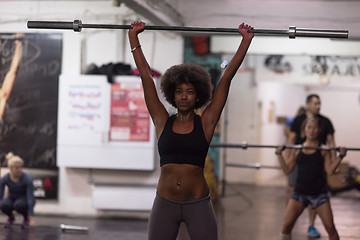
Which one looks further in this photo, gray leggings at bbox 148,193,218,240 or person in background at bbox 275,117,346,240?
person in background at bbox 275,117,346,240

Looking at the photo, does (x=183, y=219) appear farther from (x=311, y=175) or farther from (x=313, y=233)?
(x=313, y=233)

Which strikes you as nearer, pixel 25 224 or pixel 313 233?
pixel 313 233

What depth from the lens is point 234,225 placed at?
6672mm

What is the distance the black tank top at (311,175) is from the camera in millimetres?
5230

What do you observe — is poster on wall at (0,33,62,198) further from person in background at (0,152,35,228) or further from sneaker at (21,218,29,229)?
sneaker at (21,218,29,229)

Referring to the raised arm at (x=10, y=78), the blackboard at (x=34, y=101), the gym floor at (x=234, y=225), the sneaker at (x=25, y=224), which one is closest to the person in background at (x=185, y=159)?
the gym floor at (x=234, y=225)

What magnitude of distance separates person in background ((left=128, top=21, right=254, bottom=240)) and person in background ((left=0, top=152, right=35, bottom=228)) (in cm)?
376

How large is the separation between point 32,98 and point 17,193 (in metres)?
1.24

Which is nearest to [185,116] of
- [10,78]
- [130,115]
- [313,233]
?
[313,233]

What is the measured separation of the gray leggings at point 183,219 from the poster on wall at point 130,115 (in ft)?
12.7

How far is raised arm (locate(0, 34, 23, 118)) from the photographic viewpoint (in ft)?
23.4

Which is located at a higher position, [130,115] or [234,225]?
[130,115]

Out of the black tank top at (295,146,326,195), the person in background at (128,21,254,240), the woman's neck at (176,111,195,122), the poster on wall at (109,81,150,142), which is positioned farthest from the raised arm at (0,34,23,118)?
the woman's neck at (176,111,195,122)

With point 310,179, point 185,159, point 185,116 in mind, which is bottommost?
point 310,179
